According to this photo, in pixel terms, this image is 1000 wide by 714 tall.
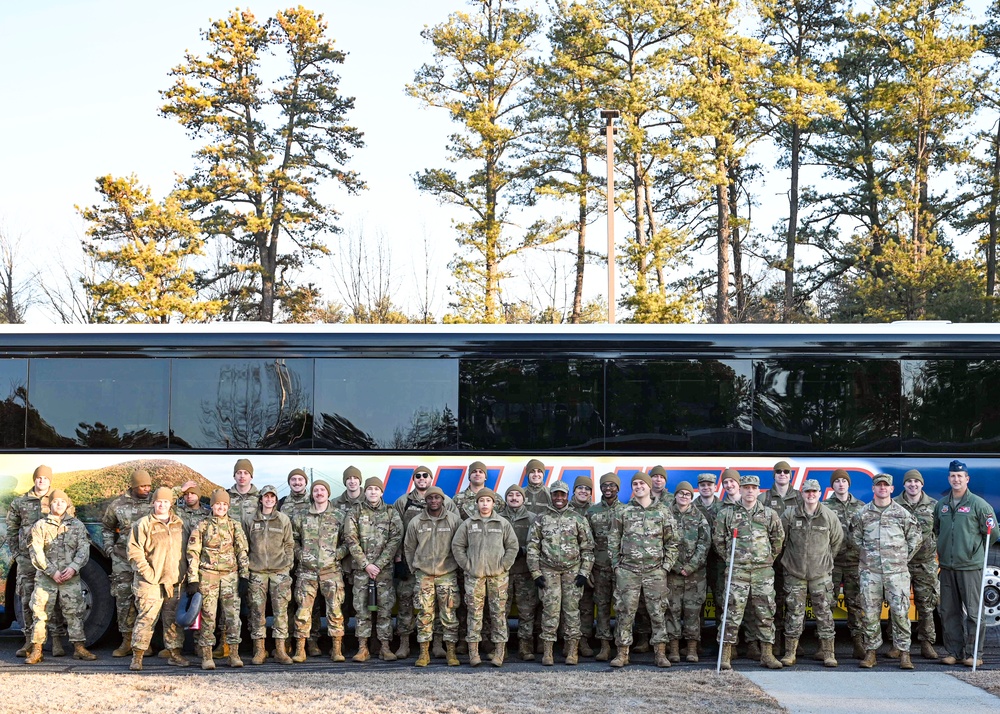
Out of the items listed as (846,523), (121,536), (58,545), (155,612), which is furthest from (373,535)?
(846,523)

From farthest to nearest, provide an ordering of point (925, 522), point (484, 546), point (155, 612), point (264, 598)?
1. point (925, 522)
2. point (264, 598)
3. point (484, 546)
4. point (155, 612)

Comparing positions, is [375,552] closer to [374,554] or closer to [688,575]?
[374,554]

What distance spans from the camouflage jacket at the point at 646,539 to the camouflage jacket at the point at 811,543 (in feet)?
3.42

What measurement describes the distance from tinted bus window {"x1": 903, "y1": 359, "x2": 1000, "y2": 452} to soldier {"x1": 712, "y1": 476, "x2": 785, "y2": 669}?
1.94 meters

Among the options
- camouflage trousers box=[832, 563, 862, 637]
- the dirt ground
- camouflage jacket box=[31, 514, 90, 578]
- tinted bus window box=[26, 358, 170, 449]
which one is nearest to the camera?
the dirt ground

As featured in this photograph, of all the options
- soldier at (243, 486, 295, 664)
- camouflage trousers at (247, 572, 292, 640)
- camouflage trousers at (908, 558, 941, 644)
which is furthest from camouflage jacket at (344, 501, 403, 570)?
camouflage trousers at (908, 558, 941, 644)

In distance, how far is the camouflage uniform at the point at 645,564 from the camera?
9148 mm

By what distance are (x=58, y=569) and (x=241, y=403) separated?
2.20m

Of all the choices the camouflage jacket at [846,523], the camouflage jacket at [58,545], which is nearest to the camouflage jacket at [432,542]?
the camouflage jacket at [58,545]

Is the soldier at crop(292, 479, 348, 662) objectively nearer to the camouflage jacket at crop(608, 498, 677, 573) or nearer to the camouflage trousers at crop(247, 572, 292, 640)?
the camouflage trousers at crop(247, 572, 292, 640)

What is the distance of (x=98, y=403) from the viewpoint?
999cm

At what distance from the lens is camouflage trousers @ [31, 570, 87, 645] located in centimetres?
928

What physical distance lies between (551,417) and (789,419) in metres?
2.33

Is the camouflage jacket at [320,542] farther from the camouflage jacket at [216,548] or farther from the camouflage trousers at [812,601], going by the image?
the camouflage trousers at [812,601]
